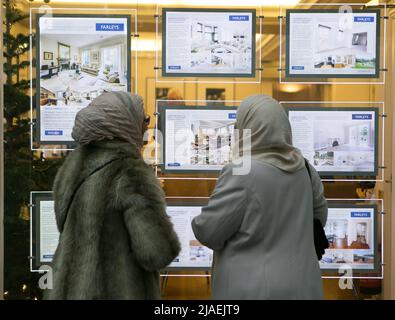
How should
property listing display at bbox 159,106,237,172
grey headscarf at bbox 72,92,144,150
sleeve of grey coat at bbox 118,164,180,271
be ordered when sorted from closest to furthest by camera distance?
sleeve of grey coat at bbox 118,164,180,271 → grey headscarf at bbox 72,92,144,150 → property listing display at bbox 159,106,237,172

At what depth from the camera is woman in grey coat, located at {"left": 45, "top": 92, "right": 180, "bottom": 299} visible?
2742 mm

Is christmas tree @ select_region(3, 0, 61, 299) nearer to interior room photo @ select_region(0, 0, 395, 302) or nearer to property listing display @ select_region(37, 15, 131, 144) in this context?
interior room photo @ select_region(0, 0, 395, 302)

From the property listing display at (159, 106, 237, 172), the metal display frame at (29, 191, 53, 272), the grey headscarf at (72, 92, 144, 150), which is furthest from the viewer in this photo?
the metal display frame at (29, 191, 53, 272)

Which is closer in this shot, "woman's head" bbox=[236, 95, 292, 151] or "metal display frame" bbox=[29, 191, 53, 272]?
"woman's head" bbox=[236, 95, 292, 151]

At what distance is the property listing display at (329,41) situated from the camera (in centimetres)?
427

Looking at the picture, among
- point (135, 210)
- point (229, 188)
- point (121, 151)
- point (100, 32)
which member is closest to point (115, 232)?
point (135, 210)

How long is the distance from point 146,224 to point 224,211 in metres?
0.34

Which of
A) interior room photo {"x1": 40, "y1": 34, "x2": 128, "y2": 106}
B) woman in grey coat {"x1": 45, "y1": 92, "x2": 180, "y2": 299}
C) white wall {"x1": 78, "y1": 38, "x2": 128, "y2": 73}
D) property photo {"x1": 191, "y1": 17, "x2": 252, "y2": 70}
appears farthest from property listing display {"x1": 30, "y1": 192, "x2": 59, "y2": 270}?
woman in grey coat {"x1": 45, "y1": 92, "x2": 180, "y2": 299}

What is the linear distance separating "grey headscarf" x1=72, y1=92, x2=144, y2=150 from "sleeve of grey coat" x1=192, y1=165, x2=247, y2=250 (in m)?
0.42

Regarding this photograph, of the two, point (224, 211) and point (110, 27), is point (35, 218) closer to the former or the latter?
point (110, 27)

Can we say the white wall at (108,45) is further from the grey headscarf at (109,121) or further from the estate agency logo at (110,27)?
the grey headscarf at (109,121)

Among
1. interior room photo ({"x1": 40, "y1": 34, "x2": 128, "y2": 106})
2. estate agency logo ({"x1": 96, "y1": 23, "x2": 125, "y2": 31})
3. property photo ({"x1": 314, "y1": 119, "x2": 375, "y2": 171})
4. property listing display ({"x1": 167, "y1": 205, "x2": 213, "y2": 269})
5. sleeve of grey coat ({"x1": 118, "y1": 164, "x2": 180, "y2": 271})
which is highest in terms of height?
estate agency logo ({"x1": 96, "y1": 23, "x2": 125, "y2": 31})

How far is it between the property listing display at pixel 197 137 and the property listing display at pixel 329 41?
565 millimetres

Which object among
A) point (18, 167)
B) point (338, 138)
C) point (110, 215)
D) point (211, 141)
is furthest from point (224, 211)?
point (18, 167)
